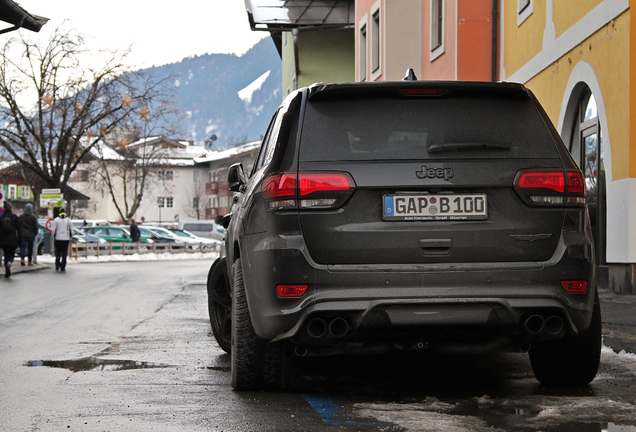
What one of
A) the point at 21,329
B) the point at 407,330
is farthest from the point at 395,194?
the point at 21,329

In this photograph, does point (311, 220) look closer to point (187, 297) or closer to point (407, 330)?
point (407, 330)

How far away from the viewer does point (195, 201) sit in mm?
125375

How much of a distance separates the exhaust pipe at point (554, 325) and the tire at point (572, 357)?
1.32 ft

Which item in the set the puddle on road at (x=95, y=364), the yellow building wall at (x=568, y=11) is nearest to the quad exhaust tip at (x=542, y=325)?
the puddle on road at (x=95, y=364)

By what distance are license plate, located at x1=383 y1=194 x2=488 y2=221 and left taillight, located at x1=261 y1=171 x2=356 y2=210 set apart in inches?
9.1

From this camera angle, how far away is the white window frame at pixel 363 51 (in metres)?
29.8

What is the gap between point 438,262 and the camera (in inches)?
188

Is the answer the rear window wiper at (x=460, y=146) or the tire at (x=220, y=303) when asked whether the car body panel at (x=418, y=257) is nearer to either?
the rear window wiper at (x=460, y=146)

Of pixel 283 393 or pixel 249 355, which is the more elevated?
pixel 249 355

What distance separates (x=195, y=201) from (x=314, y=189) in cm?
12171

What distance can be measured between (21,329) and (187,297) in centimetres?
556

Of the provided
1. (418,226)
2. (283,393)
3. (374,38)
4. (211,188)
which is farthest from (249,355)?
→ (211,188)

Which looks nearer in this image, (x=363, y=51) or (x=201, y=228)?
(x=363, y=51)

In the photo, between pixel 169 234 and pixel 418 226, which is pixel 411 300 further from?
pixel 169 234
